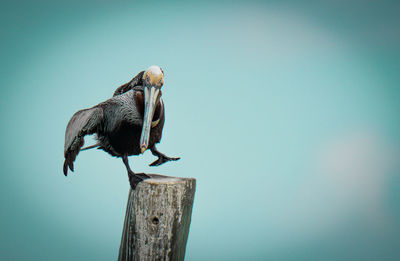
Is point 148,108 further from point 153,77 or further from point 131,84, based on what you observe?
point 131,84

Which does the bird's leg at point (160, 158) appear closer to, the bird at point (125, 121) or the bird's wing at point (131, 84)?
the bird at point (125, 121)

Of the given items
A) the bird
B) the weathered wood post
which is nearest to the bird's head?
the bird

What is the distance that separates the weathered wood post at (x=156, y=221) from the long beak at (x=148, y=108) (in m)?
0.32

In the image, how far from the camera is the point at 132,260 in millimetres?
2705

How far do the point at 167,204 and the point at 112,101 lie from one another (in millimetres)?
986

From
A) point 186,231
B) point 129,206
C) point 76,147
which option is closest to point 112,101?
point 76,147

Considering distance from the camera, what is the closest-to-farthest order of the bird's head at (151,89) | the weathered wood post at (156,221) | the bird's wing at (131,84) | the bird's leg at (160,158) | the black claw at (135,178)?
the weathered wood post at (156,221) → the black claw at (135,178) → the bird's head at (151,89) → the bird's wing at (131,84) → the bird's leg at (160,158)

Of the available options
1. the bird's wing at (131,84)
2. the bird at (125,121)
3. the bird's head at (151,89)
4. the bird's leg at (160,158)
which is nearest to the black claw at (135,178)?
the bird at (125,121)

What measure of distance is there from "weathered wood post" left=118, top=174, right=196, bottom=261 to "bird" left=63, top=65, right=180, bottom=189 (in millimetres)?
237

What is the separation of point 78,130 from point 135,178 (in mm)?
543

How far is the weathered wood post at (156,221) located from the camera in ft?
8.73

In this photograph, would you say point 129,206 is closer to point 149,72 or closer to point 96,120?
point 96,120

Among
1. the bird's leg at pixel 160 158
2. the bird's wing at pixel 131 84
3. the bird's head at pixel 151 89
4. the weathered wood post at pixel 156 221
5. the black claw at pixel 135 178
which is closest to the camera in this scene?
the weathered wood post at pixel 156 221

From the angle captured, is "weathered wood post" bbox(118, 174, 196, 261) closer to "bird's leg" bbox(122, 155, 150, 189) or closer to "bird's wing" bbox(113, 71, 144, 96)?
"bird's leg" bbox(122, 155, 150, 189)
